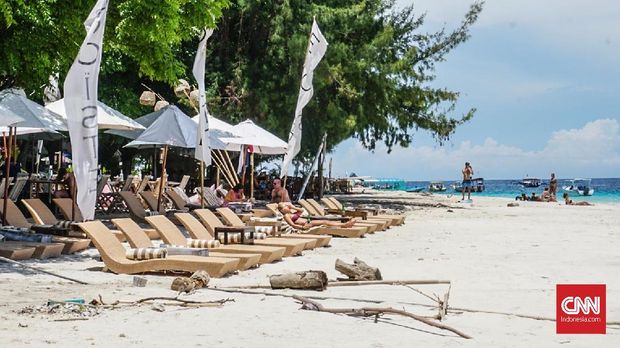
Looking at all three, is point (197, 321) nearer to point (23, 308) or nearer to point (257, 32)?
point (23, 308)

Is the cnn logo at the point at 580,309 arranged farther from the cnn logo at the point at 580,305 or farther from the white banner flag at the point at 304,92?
the white banner flag at the point at 304,92

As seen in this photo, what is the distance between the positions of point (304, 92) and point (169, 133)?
9.97 ft

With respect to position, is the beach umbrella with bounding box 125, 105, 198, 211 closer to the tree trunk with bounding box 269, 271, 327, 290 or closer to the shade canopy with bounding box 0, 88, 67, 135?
the shade canopy with bounding box 0, 88, 67, 135

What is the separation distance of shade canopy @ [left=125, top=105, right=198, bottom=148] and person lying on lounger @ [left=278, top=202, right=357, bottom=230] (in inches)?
96.4

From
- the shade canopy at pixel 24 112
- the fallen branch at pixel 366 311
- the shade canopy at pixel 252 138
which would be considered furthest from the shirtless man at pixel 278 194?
Answer: the fallen branch at pixel 366 311

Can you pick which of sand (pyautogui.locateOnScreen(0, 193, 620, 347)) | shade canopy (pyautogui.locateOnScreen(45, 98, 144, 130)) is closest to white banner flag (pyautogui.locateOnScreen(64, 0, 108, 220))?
sand (pyautogui.locateOnScreen(0, 193, 620, 347))

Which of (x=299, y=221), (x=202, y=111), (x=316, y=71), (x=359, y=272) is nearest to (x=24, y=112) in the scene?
(x=202, y=111)

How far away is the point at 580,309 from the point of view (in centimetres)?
724

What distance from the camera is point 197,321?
6895 mm

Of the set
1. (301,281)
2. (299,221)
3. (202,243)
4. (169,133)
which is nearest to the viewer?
A: (301,281)

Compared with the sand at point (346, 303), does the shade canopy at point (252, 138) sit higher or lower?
higher

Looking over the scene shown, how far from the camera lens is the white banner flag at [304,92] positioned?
16.6m

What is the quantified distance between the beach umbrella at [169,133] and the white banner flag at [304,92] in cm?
207

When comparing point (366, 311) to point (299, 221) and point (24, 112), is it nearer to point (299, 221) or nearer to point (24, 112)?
point (24, 112)
